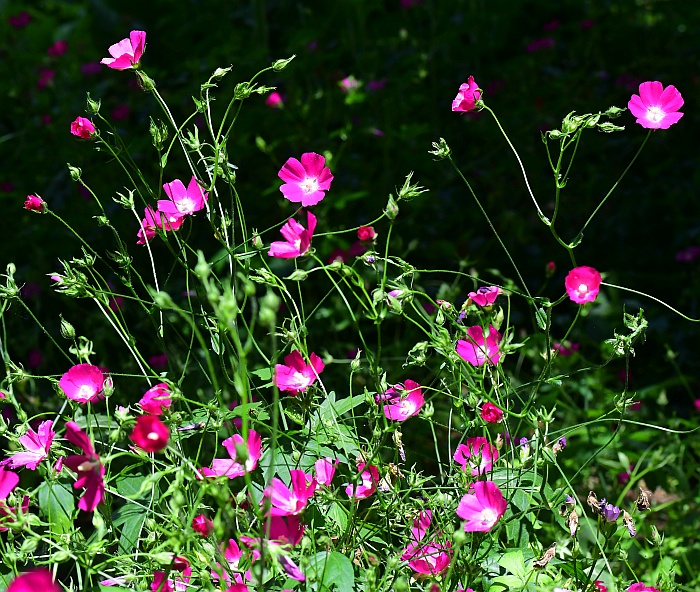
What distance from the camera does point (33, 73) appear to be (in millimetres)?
3531

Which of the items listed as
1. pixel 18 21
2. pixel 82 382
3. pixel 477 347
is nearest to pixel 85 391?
pixel 82 382

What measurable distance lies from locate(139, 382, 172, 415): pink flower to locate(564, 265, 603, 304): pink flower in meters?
0.44

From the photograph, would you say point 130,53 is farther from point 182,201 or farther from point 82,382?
point 82,382

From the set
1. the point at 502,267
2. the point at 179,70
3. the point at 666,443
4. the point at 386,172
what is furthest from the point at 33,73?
the point at 666,443

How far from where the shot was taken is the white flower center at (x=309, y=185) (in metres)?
1.13

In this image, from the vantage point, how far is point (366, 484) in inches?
41.3

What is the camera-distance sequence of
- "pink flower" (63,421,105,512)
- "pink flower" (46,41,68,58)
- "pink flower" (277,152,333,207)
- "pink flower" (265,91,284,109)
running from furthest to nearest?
"pink flower" (46,41,68,58), "pink flower" (265,91,284,109), "pink flower" (277,152,333,207), "pink flower" (63,421,105,512)

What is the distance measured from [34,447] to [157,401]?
0.20 m

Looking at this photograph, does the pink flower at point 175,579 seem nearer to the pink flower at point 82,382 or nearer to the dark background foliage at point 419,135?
the pink flower at point 82,382

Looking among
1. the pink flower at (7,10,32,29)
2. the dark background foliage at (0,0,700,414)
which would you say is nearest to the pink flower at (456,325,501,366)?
the dark background foliage at (0,0,700,414)

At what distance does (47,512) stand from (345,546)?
364 millimetres

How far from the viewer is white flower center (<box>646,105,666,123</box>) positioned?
A: 1117 mm

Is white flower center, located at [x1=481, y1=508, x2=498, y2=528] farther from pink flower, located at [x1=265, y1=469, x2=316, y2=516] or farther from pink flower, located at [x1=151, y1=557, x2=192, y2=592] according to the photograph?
pink flower, located at [x1=151, y1=557, x2=192, y2=592]

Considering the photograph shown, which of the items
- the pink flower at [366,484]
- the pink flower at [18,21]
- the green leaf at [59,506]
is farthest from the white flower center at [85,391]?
the pink flower at [18,21]
